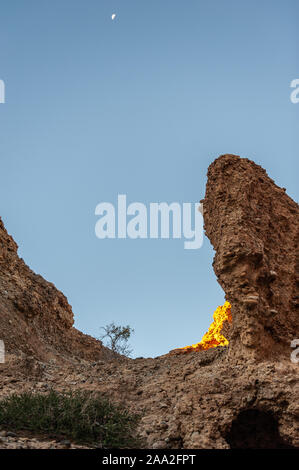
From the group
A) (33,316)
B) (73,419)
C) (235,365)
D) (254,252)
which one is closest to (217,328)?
(33,316)

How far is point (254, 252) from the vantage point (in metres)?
10.0

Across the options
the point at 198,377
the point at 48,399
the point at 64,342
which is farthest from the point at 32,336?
the point at 198,377

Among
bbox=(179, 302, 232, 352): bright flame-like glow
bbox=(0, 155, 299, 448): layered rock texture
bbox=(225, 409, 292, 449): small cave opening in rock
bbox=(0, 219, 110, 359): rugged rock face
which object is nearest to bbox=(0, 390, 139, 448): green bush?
bbox=(0, 155, 299, 448): layered rock texture

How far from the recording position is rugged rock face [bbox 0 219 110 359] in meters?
16.1

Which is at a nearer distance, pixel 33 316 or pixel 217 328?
pixel 33 316

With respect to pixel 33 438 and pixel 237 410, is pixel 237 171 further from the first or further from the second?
pixel 33 438

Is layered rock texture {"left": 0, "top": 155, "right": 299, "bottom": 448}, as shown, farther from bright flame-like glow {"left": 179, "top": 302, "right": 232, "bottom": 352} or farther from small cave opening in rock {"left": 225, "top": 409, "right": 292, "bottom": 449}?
bright flame-like glow {"left": 179, "top": 302, "right": 232, "bottom": 352}

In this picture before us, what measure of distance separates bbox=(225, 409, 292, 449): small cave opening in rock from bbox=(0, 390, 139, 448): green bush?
2161 mm

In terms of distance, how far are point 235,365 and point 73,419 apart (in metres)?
3.68

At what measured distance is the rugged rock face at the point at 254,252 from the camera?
32.2ft

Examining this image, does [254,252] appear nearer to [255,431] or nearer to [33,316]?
[255,431]

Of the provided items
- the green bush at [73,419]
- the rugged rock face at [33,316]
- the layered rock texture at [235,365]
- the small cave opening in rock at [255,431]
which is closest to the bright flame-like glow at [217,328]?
the rugged rock face at [33,316]

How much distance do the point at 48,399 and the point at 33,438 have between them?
6.32ft

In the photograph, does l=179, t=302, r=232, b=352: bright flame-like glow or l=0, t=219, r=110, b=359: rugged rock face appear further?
l=179, t=302, r=232, b=352: bright flame-like glow
